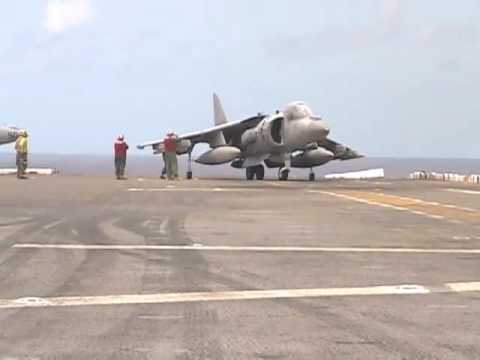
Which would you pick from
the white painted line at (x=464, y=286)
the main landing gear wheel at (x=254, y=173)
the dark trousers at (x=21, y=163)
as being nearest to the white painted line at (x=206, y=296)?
the white painted line at (x=464, y=286)

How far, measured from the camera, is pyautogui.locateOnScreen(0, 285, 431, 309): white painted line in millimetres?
7953

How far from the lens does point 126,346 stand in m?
6.27

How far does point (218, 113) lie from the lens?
53.1 meters

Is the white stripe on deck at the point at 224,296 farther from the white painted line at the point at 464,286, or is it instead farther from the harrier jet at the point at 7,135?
the harrier jet at the point at 7,135

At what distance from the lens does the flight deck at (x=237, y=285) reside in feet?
20.9

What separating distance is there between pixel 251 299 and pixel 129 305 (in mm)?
1166

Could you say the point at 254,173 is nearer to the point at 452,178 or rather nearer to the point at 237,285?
the point at 452,178

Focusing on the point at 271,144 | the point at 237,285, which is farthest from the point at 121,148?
the point at 237,285

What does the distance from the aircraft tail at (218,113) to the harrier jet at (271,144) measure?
17.4ft

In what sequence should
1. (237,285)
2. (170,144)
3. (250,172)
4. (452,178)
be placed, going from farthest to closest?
(250,172)
(452,178)
(170,144)
(237,285)

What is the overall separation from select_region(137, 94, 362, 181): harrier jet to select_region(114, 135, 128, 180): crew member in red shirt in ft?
20.0

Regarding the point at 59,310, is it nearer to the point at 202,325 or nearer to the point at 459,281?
the point at 202,325

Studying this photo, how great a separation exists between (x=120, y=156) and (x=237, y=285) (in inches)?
1127

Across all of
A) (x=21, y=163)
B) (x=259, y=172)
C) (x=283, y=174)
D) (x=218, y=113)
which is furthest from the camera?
(x=218, y=113)
